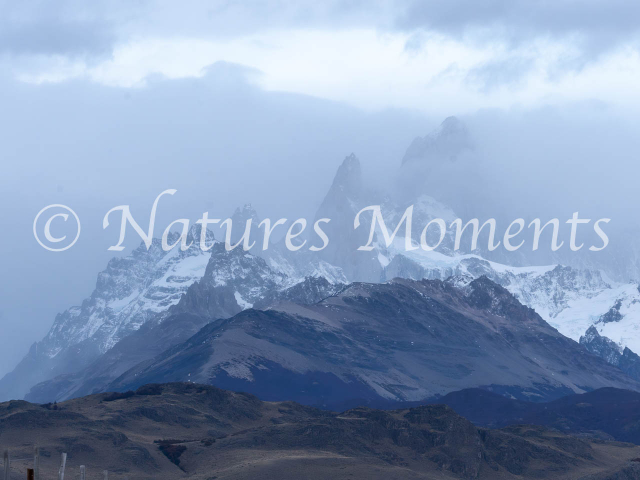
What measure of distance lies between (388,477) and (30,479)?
112978 millimetres

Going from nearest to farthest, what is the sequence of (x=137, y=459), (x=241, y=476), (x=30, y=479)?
(x=30, y=479)
(x=241, y=476)
(x=137, y=459)

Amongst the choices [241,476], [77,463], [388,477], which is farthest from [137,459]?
[388,477]

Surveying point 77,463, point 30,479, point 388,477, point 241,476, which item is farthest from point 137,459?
point 30,479

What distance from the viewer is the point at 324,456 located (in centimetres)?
19450

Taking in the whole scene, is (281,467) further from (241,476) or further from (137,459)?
(137,459)

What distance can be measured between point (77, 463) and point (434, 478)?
5860cm

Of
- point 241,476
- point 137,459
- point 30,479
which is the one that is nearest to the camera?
point 30,479

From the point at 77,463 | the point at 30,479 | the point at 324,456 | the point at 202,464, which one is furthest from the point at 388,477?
the point at 30,479

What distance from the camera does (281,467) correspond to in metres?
184

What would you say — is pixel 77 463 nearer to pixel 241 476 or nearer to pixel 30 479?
pixel 241 476

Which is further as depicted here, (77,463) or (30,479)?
(77,463)

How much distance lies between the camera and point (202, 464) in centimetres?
19350

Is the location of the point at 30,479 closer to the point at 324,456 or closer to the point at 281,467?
the point at 281,467

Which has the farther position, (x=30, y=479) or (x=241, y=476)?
(x=241, y=476)
